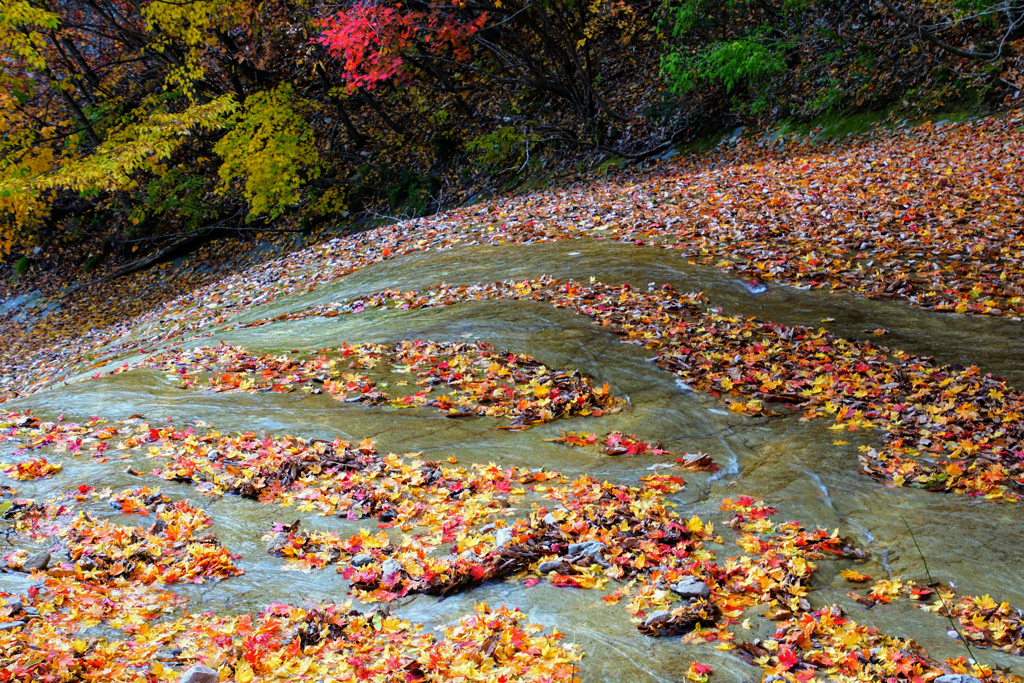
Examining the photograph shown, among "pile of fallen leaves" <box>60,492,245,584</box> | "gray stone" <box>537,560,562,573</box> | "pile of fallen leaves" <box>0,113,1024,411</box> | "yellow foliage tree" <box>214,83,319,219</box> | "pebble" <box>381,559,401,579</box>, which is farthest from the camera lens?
"yellow foliage tree" <box>214,83,319,219</box>

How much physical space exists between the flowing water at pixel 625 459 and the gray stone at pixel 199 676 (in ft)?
1.73

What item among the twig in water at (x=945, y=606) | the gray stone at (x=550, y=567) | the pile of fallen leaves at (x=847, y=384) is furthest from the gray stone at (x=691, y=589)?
the pile of fallen leaves at (x=847, y=384)

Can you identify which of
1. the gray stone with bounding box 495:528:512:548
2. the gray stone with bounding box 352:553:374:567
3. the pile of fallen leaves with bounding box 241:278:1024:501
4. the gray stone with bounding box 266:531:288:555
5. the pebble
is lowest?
the pile of fallen leaves with bounding box 241:278:1024:501

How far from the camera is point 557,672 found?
2.55m

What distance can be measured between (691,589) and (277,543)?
208 centimetres

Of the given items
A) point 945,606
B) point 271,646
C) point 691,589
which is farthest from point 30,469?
point 945,606

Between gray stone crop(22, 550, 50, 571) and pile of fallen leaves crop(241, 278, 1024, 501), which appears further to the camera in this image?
pile of fallen leaves crop(241, 278, 1024, 501)

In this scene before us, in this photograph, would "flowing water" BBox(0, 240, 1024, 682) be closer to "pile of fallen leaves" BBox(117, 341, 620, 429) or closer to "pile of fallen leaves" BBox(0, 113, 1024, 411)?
"pile of fallen leaves" BBox(117, 341, 620, 429)

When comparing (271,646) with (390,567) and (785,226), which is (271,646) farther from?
(785,226)

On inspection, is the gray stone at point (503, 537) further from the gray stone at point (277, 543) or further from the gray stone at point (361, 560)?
the gray stone at point (277, 543)

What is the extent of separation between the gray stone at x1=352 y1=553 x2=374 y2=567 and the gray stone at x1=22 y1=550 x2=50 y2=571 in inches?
54.1

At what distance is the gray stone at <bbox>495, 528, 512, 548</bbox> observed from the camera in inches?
136

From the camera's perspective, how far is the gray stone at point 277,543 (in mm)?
3428

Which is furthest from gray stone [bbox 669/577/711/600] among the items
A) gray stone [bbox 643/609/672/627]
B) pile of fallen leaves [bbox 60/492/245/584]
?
pile of fallen leaves [bbox 60/492/245/584]
